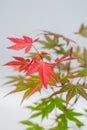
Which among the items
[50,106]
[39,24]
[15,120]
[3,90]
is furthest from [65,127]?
[39,24]

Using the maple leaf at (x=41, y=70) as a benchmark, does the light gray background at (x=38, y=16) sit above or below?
above

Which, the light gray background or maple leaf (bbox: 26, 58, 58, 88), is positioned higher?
the light gray background

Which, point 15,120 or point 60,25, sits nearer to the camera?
point 15,120

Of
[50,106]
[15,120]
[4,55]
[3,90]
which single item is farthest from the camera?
[4,55]

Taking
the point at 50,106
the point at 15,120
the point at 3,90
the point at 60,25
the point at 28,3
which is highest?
the point at 28,3

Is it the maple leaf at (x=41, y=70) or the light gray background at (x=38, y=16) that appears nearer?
the maple leaf at (x=41, y=70)

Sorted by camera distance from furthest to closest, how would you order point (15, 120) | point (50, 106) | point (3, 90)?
1. point (3, 90)
2. point (15, 120)
3. point (50, 106)

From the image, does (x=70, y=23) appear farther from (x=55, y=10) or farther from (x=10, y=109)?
(x=10, y=109)

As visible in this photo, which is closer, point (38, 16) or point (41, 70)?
point (41, 70)

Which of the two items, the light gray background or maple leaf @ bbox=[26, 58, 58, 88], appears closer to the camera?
maple leaf @ bbox=[26, 58, 58, 88]

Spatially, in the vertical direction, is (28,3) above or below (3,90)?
above

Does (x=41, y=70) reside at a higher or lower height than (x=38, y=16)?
lower
